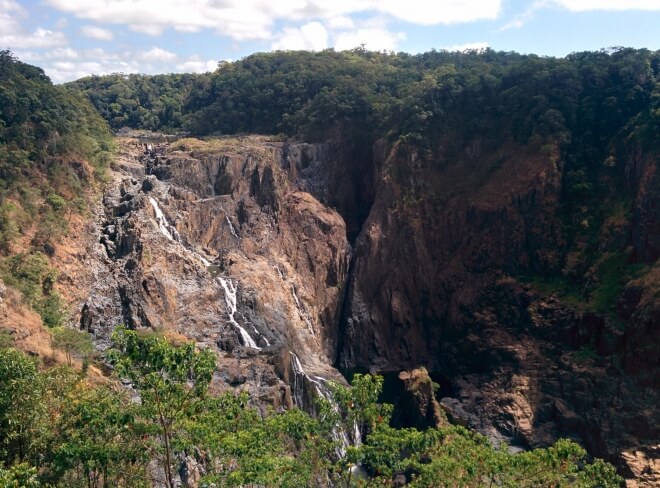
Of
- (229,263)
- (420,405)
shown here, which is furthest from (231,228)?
(420,405)

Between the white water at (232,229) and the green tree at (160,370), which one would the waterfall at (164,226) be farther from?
the green tree at (160,370)

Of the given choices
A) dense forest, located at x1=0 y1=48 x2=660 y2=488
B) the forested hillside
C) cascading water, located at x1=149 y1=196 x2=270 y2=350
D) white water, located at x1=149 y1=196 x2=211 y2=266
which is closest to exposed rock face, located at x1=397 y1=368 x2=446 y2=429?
dense forest, located at x1=0 y1=48 x2=660 y2=488

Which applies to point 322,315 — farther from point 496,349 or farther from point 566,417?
point 566,417

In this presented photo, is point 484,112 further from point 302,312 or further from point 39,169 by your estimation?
point 39,169

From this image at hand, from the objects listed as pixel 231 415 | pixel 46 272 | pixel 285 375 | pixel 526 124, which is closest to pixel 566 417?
pixel 285 375

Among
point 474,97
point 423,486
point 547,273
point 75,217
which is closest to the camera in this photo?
point 423,486

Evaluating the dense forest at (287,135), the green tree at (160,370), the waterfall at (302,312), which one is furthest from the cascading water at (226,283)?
the green tree at (160,370)
